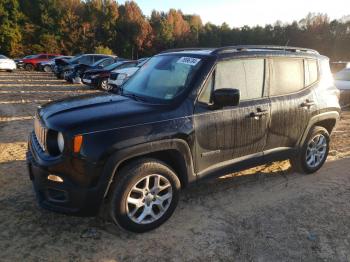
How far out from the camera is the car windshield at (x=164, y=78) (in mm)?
4156

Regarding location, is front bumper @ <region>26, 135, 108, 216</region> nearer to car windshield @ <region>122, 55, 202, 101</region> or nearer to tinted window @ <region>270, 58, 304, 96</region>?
car windshield @ <region>122, 55, 202, 101</region>

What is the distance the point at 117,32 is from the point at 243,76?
59.9 m

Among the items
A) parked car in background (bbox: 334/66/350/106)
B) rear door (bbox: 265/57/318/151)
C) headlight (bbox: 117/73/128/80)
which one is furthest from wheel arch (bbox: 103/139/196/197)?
headlight (bbox: 117/73/128/80)

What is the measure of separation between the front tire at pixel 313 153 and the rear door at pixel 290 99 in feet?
1.03

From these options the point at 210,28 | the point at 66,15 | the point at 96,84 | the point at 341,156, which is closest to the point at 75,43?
the point at 66,15

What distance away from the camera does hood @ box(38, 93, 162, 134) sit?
3422mm

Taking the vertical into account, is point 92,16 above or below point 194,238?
above

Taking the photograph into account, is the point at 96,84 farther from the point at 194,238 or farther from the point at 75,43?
the point at 75,43

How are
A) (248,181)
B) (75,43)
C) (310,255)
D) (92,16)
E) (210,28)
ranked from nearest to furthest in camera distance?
(310,255) < (248,181) < (75,43) < (92,16) < (210,28)

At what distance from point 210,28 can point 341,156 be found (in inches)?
2671

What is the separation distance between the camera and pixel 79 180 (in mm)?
3373

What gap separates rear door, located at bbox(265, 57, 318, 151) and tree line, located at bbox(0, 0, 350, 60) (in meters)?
44.9

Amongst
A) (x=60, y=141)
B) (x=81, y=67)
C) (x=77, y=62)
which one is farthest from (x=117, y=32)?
(x=60, y=141)

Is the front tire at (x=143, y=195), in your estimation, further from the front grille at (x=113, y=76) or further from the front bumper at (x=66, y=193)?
the front grille at (x=113, y=76)
